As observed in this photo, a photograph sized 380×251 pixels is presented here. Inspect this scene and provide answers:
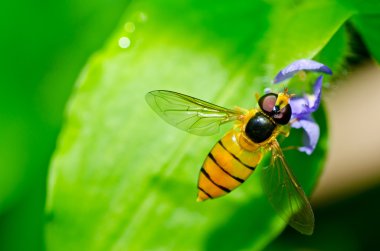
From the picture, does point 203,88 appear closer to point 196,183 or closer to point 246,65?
point 246,65

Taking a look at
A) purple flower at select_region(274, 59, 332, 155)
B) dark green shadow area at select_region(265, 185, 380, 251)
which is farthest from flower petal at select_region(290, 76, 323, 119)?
dark green shadow area at select_region(265, 185, 380, 251)

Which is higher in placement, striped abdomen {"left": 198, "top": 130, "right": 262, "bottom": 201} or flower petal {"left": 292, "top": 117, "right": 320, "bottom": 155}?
flower petal {"left": 292, "top": 117, "right": 320, "bottom": 155}

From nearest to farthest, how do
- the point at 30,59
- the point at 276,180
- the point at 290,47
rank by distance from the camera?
Answer: 1. the point at 276,180
2. the point at 290,47
3. the point at 30,59

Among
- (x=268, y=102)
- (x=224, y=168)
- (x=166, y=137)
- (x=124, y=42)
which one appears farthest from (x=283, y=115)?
(x=124, y=42)

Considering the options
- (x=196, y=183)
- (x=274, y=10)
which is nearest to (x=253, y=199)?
(x=196, y=183)

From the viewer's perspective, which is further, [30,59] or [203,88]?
[30,59]

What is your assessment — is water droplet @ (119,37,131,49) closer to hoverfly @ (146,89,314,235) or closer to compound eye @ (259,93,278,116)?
hoverfly @ (146,89,314,235)
